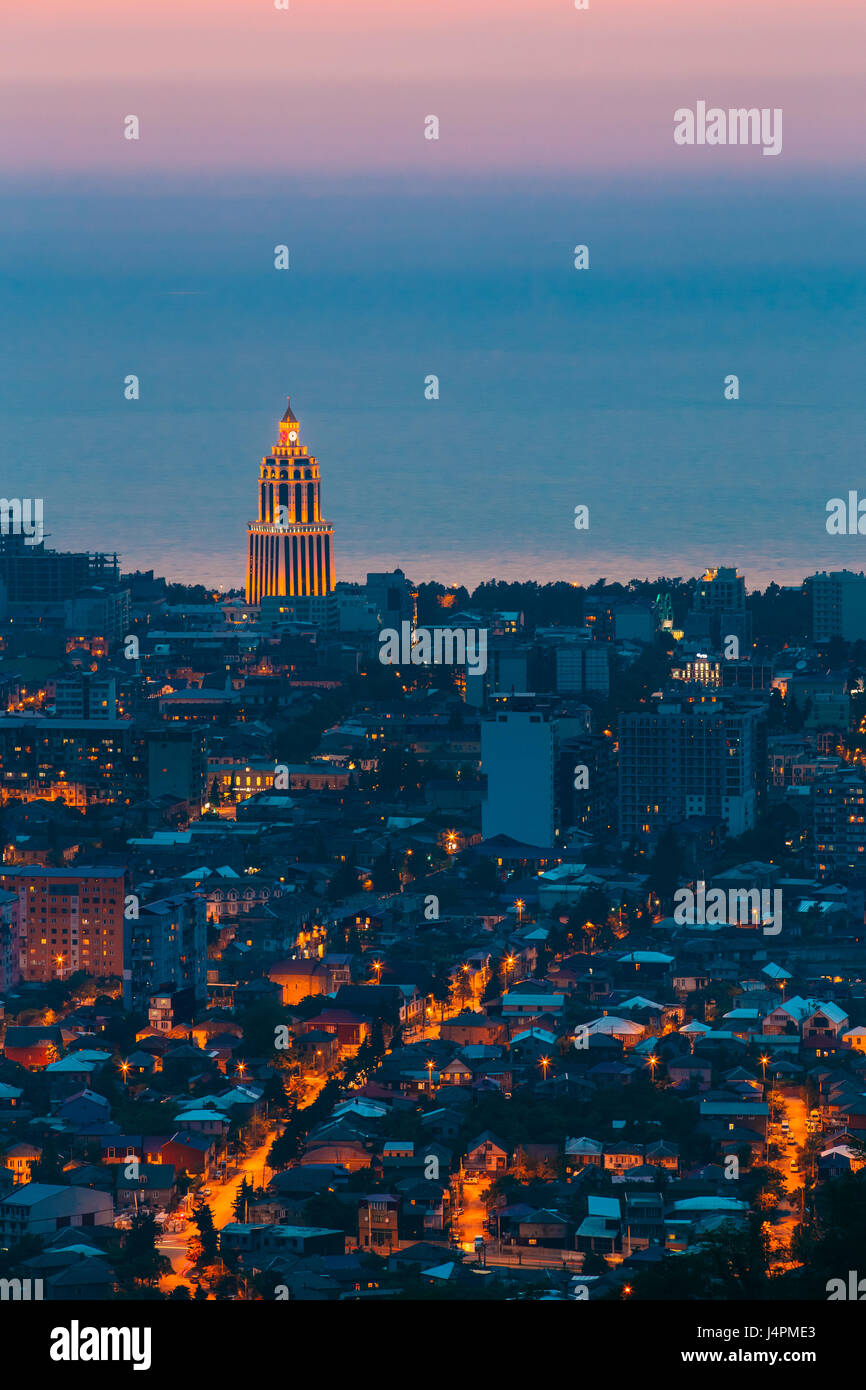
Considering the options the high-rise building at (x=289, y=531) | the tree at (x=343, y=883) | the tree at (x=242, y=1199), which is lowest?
the tree at (x=242, y=1199)

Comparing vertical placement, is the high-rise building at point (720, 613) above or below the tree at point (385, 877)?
above

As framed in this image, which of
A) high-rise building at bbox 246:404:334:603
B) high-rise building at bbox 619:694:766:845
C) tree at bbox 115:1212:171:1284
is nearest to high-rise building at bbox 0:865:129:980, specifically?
tree at bbox 115:1212:171:1284

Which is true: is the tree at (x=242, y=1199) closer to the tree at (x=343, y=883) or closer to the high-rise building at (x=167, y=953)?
the high-rise building at (x=167, y=953)

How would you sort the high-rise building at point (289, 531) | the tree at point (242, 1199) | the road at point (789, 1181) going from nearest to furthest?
the road at point (789, 1181) < the tree at point (242, 1199) < the high-rise building at point (289, 531)

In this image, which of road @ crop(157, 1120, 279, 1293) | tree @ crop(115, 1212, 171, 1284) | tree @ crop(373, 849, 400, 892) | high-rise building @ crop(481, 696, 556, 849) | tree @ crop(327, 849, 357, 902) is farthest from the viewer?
high-rise building @ crop(481, 696, 556, 849)

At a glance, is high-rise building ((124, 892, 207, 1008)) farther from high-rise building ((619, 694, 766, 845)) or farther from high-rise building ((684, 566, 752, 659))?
high-rise building ((684, 566, 752, 659))

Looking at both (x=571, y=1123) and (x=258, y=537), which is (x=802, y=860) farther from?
(x=258, y=537)

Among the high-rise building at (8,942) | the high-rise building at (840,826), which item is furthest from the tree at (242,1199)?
the high-rise building at (840,826)
